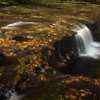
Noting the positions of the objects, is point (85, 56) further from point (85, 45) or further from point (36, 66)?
point (36, 66)

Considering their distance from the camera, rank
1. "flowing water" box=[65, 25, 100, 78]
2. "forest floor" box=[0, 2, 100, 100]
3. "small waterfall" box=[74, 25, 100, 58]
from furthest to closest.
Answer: "small waterfall" box=[74, 25, 100, 58] → "flowing water" box=[65, 25, 100, 78] → "forest floor" box=[0, 2, 100, 100]

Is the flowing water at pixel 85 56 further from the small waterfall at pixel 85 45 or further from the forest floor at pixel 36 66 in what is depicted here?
the forest floor at pixel 36 66

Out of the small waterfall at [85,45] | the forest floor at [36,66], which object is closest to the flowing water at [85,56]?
the small waterfall at [85,45]

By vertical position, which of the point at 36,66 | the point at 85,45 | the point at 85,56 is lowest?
the point at 85,56

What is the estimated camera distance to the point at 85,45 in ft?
31.9

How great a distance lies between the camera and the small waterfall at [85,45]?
9006 millimetres

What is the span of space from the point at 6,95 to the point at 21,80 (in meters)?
0.67

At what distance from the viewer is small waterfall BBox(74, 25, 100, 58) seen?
9.01m

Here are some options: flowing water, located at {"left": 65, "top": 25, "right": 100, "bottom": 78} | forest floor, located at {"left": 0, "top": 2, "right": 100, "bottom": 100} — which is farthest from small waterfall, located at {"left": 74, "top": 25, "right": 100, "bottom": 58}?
forest floor, located at {"left": 0, "top": 2, "right": 100, "bottom": 100}

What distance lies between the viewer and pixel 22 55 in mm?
5328

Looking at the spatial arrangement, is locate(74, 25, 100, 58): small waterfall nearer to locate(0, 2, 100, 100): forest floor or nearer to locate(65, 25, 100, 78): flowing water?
A: locate(65, 25, 100, 78): flowing water

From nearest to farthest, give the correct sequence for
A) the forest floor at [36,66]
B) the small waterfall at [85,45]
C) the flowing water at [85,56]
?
the forest floor at [36,66] → the flowing water at [85,56] → the small waterfall at [85,45]

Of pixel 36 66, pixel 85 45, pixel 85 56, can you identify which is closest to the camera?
pixel 36 66

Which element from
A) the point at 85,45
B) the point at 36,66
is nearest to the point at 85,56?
the point at 85,45
